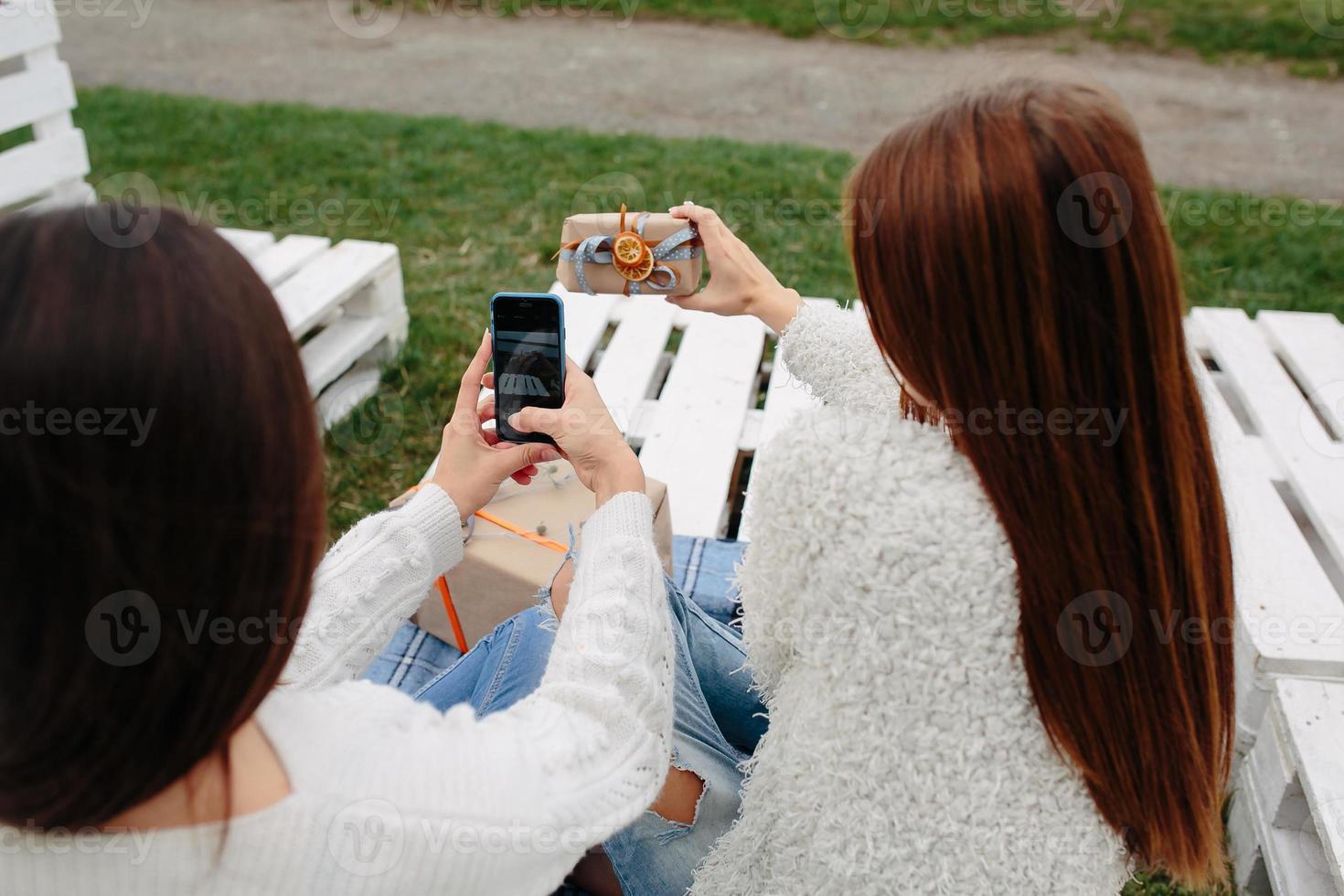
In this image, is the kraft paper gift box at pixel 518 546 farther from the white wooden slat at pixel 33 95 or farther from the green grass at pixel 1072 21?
the green grass at pixel 1072 21

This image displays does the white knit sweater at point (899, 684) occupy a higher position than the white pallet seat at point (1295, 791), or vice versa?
the white knit sweater at point (899, 684)

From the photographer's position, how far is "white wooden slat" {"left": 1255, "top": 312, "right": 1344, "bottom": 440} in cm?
220

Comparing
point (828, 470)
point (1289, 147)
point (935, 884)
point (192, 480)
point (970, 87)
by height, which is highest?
point (970, 87)

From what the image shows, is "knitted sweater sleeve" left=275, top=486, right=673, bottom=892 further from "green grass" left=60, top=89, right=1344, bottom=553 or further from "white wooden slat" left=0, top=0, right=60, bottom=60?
"white wooden slat" left=0, top=0, right=60, bottom=60

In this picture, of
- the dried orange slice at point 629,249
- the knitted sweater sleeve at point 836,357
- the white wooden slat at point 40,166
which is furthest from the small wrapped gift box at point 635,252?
the white wooden slat at point 40,166

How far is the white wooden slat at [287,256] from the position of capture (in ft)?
8.80

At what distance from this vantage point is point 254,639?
72cm

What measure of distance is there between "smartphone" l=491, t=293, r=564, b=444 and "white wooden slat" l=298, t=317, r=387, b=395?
1323 millimetres

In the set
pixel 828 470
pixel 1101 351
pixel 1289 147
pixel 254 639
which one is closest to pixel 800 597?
pixel 828 470

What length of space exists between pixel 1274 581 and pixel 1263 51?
4648mm

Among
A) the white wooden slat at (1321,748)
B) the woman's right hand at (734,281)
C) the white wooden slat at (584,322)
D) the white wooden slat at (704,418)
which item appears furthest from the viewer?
the white wooden slat at (584,322)

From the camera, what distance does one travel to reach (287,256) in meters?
2.76

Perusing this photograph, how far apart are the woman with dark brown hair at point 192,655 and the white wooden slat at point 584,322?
1.56m

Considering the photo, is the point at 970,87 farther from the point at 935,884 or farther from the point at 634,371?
the point at 634,371
